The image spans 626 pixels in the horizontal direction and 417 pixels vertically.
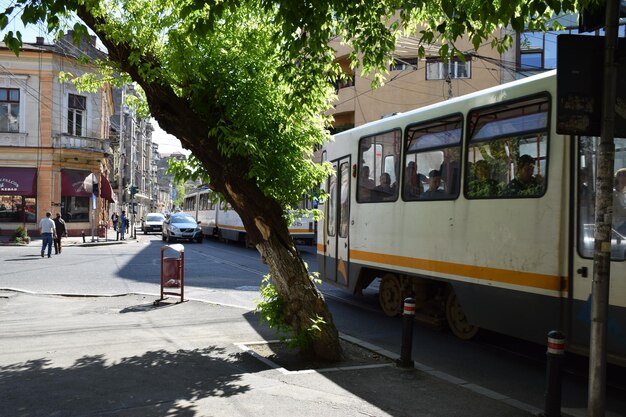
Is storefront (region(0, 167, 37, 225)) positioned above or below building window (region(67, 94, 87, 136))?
below

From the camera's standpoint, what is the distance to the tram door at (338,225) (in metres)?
10.7

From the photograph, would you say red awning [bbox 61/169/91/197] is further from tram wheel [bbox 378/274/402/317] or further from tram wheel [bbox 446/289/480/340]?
tram wheel [bbox 446/289/480/340]

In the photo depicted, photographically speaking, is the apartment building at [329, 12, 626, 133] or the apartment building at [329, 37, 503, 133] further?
the apartment building at [329, 37, 503, 133]

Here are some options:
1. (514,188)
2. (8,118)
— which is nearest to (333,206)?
(514,188)

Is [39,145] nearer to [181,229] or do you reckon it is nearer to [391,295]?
[181,229]

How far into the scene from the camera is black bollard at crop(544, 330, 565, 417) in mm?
4488

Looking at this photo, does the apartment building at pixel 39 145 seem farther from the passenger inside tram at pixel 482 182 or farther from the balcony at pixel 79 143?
the passenger inside tram at pixel 482 182

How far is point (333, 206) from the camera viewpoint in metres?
11.3

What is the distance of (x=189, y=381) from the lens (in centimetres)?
584

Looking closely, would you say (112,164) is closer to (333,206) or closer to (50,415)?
(333,206)

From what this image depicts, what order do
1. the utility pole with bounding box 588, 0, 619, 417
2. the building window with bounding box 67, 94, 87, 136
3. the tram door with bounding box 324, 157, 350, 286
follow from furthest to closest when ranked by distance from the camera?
the building window with bounding box 67, 94, 87, 136 → the tram door with bounding box 324, 157, 350, 286 → the utility pole with bounding box 588, 0, 619, 417

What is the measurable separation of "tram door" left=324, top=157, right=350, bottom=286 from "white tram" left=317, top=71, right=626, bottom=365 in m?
0.29

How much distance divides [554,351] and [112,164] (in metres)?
54.5

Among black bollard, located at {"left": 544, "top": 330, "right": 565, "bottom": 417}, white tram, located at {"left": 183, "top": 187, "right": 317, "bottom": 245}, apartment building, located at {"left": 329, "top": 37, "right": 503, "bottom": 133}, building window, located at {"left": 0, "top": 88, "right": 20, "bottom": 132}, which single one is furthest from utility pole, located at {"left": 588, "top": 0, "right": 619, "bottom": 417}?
building window, located at {"left": 0, "top": 88, "right": 20, "bottom": 132}
